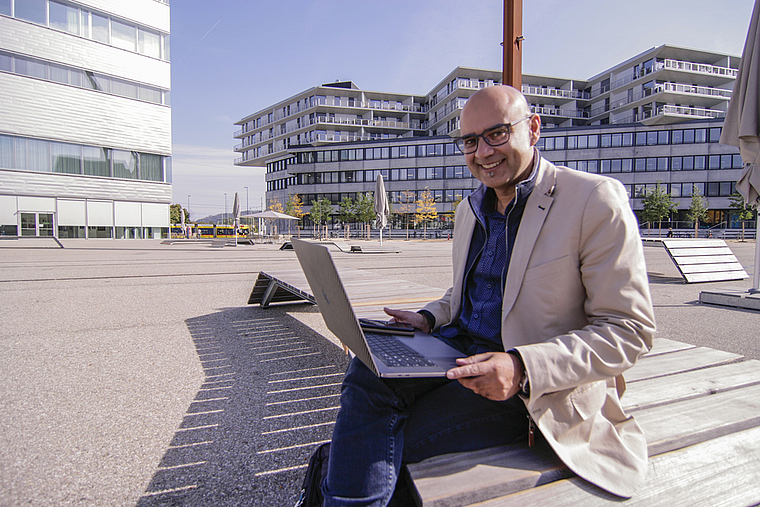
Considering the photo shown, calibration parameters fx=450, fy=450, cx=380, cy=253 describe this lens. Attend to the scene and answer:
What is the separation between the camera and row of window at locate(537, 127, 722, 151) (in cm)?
4909

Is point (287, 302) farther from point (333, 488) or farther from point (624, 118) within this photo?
point (624, 118)

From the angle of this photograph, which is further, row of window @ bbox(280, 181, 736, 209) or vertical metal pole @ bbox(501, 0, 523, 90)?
row of window @ bbox(280, 181, 736, 209)

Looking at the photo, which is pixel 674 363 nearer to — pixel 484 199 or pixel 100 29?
pixel 484 199

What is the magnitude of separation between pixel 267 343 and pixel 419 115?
68962mm

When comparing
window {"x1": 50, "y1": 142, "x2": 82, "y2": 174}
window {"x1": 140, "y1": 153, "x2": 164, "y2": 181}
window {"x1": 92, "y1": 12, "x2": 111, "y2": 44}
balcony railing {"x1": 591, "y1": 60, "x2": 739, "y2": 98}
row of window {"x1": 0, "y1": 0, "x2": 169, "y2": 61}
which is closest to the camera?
row of window {"x1": 0, "y1": 0, "x2": 169, "y2": 61}

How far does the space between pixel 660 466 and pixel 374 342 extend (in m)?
0.97

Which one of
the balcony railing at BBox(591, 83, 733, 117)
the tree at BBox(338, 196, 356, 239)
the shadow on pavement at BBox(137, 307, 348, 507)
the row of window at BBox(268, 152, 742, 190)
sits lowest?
the shadow on pavement at BBox(137, 307, 348, 507)

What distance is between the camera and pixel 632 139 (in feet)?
168

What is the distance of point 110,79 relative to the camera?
29.8 meters

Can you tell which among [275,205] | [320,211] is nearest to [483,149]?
[320,211]

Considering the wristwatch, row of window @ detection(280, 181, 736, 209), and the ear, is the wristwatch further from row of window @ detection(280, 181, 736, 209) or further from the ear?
row of window @ detection(280, 181, 736, 209)

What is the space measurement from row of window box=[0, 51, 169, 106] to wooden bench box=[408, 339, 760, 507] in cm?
3485

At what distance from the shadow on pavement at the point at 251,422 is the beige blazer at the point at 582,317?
1201mm

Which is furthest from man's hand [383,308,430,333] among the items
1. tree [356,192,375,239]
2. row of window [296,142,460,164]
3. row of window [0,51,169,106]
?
row of window [296,142,460,164]
